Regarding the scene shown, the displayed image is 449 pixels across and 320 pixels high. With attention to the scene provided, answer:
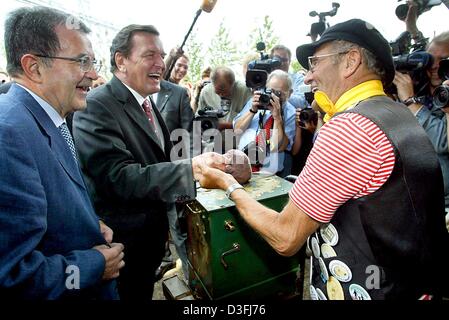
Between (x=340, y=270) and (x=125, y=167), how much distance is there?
1.34 metres

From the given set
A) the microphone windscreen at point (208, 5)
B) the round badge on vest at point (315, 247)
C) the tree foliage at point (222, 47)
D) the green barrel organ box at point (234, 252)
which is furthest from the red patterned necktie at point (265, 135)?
the tree foliage at point (222, 47)

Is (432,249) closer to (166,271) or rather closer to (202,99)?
(166,271)

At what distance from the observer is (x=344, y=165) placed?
3.67ft

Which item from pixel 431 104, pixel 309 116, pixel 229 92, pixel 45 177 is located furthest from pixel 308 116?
pixel 45 177

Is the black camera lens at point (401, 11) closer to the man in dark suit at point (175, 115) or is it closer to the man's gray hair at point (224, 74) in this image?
the man's gray hair at point (224, 74)

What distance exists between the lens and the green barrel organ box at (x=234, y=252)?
6.60ft

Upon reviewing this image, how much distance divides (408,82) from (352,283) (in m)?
1.96

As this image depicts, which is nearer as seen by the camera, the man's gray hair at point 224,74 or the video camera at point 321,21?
the video camera at point 321,21

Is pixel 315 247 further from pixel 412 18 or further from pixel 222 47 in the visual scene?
pixel 222 47

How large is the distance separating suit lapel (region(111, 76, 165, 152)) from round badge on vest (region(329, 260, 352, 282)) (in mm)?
1393

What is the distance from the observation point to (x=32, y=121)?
1142mm

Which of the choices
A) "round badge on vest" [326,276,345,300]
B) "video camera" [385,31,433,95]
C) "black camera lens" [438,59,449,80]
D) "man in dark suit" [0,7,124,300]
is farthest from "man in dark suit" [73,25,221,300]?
"black camera lens" [438,59,449,80]
